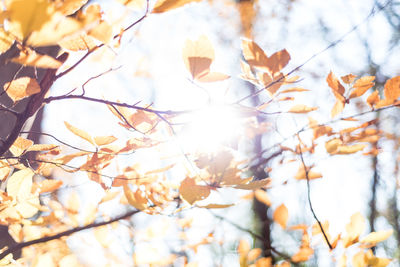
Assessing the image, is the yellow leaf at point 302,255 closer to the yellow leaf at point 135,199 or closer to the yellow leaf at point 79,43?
the yellow leaf at point 135,199

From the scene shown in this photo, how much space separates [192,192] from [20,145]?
0.89 feet

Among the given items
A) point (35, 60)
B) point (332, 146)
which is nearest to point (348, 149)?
point (332, 146)

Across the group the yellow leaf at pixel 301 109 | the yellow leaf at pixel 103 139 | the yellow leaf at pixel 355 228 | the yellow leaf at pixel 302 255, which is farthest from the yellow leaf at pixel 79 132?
the yellow leaf at pixel 302 255

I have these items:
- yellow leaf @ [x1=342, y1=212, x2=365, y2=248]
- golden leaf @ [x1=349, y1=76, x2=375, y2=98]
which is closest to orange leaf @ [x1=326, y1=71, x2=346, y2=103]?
golden leaf @ [x1=349, y1=76, x2=375, y2=98]

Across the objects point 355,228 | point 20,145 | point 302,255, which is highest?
point 20,145

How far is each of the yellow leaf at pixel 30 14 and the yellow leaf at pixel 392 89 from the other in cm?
50

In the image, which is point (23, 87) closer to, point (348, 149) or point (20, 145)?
point (20, 145)

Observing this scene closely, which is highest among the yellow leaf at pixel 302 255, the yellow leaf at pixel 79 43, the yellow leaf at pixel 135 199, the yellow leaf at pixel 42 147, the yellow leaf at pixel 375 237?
the yellow leaf at pixel 79 43

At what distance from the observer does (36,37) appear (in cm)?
21

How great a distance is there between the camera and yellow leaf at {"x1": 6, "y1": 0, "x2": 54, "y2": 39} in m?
0.18

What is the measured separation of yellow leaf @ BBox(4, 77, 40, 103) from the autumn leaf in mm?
158

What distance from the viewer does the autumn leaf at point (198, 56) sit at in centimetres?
29

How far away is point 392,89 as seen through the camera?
475mm

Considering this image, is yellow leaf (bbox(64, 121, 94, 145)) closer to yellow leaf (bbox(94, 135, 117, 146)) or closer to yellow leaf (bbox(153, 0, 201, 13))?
yellow leaf (bbox(94, 135, 117, 146))
